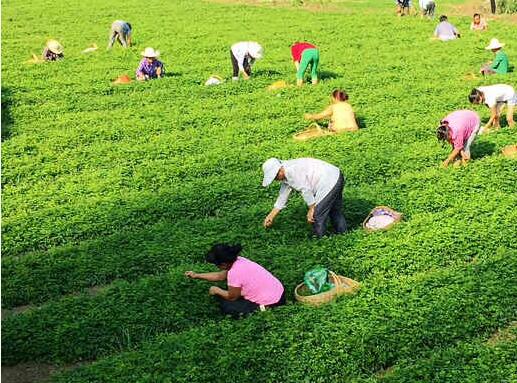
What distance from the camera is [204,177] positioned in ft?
50.6

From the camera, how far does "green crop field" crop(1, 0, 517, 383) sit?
8.78 m

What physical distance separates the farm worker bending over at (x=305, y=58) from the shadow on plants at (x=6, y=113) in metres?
8.55

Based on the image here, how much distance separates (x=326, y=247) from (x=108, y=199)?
193 inches

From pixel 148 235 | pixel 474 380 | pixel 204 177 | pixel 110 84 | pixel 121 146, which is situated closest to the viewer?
pixel 474 380

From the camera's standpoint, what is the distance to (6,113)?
20422mm

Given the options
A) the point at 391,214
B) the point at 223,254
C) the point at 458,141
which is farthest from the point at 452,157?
the point at 223,254

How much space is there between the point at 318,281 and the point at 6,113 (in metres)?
13.5

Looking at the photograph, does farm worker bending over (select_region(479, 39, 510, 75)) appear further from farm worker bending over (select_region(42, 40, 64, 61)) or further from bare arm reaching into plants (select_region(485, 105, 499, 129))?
farm worker bending over (select_region(42, 40, 64, 61))

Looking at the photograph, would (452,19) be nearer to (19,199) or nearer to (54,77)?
(54,77)

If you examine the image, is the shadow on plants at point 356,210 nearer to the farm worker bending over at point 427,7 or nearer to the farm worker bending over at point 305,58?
the farm worker bending over at point 305,58

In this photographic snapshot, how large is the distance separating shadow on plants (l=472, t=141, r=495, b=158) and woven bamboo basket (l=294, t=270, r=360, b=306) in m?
6.99

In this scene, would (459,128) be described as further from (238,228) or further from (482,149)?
(238,228)

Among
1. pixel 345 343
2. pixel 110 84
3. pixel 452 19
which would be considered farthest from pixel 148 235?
pixel 452 19

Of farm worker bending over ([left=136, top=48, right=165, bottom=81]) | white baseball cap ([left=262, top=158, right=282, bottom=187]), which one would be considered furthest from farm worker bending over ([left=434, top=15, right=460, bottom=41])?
white baseball cap ([left=262, top=158, right=282, bottom=187])
